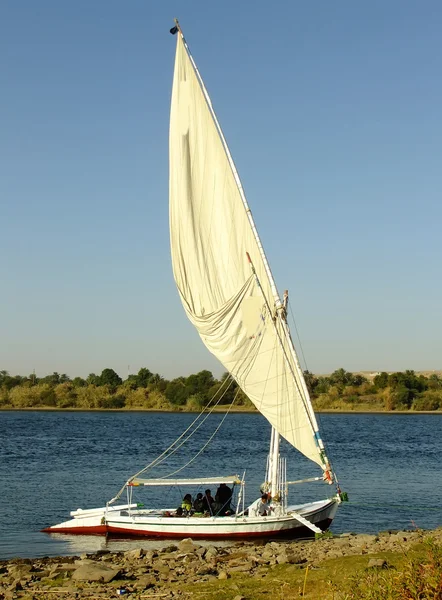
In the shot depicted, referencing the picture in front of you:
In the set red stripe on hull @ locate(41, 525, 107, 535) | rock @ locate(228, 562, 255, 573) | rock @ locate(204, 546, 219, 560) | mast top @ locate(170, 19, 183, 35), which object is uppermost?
mast top @ locate(170, 19, 183, 35)

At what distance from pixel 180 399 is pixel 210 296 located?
88.3 metres

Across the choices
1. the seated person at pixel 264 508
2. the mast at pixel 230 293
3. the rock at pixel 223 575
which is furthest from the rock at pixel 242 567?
the seated person at pixel 264 508

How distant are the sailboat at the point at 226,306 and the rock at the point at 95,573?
6410 mm

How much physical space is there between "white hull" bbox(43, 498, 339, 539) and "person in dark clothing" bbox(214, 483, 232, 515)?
2.59 ft

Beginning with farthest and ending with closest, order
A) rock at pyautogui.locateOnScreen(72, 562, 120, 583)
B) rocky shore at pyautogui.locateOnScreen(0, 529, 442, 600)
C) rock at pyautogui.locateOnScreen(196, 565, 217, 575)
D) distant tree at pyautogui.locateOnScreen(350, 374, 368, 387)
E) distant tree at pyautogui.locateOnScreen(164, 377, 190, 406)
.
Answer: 1. distant tree at pyautogui.locateOnScreen(350, 374, 368, 387)
2. distant tree at pyautogui.locateOnScreen(164, 377, 190, 406)
3. rock at pyautogui.locateOnScreen(196, 565, 217, 575)
4. rock at pyautogui.locateOnScreen(72, 562, 120, 583)
5. rocky shore at pyautogui.locateOnScreen(0, 529, 442, 600)

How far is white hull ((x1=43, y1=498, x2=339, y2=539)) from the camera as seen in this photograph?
2094cm

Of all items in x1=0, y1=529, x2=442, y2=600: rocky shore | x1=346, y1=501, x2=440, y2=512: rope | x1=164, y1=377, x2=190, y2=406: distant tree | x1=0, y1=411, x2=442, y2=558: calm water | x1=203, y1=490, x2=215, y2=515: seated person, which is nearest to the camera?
x1=0, y1=529, x2=442, y2=600: rocky shore

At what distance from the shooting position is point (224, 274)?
21453mm

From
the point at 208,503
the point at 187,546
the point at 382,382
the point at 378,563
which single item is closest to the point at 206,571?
the point at 378,563

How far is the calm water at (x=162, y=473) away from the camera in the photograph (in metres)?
24.9

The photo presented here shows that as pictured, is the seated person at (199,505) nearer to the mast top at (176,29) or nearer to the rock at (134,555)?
the rock at (134,555)

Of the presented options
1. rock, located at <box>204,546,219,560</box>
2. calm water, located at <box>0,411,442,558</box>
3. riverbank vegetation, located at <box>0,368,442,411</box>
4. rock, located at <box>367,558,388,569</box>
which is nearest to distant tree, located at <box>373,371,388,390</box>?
riverbank vegetation, located at <box>0,368,442,411</box>

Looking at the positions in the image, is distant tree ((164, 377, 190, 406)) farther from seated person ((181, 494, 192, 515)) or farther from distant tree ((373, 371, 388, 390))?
seated person ((181, 494, 192, 515))

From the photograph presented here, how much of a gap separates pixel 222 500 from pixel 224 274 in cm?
596
